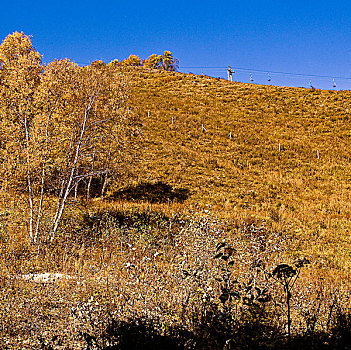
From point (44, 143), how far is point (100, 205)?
7.87m

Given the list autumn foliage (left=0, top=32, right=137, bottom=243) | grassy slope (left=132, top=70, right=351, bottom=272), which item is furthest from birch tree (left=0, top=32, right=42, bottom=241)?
grassy slope (left=132, top=70, right=351, bottom=272)

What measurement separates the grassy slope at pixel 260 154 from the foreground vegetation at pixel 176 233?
184mm

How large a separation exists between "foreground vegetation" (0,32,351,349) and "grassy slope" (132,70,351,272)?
0.18m

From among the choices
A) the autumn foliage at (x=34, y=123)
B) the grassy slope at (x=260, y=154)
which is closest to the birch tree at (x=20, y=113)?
the autumn foliage at (x=34, y=123)

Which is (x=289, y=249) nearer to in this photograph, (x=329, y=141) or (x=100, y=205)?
(x=100, y=205)

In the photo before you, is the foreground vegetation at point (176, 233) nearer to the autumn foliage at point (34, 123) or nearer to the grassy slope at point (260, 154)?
the autumn foliage at point (34, 123)

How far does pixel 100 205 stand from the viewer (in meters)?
16.2

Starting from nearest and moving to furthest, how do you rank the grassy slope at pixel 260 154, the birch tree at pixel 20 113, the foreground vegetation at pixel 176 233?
the foreground vegetation at pixel 176 233, the birch tree at pixel 20 113, the grassy slope at pixel 260 154

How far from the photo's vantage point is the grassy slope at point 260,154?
16641 millimetres

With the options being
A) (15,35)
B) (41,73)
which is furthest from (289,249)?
(15,35)

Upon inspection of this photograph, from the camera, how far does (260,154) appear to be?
29.7 metres

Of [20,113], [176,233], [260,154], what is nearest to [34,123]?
[20,113]

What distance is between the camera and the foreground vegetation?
157 inches

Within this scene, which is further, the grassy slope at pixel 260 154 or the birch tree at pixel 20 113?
the grassy slope at pixel 260 154
